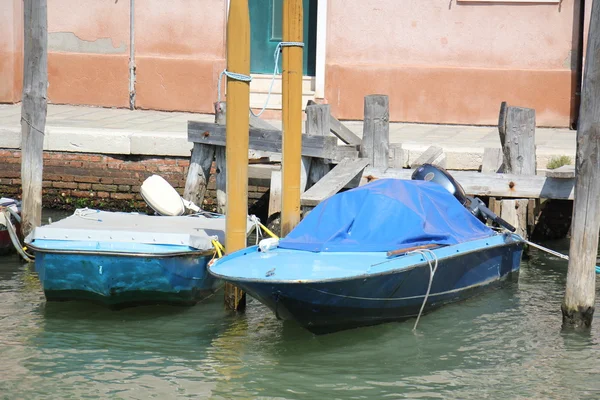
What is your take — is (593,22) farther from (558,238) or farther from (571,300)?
(558,238)

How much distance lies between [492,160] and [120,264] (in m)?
3.98

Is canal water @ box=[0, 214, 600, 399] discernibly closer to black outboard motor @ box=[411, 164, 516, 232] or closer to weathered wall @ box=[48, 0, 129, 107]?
black outboard motor @ box=[411, 164, 516, 232]

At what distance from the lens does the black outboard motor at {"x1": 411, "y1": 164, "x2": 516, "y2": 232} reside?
8266mm

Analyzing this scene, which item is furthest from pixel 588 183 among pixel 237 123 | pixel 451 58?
pixel 451 58

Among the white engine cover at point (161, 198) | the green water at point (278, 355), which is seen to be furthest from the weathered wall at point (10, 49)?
the green water at point (278, 355)

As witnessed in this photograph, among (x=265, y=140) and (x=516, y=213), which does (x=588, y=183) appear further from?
(x=265, y=140)

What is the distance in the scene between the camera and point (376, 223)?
7.14 metres

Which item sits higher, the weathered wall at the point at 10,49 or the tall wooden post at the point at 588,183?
the weathered wall at the point at 10,49

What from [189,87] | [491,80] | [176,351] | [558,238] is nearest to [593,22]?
[176,351]

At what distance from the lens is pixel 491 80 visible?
41.4ft

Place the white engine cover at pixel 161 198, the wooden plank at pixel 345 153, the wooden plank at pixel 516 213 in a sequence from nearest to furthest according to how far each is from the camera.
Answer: the white engine cover at pixel 161 198
the wooden plank at pixel 516 213
the wooden plank at pixel 345 153

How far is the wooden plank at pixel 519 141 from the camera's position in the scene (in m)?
8.81

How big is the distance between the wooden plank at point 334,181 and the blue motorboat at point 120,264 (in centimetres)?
112

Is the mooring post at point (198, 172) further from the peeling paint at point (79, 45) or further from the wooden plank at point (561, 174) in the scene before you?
the peeling paint at point (79, 45)
